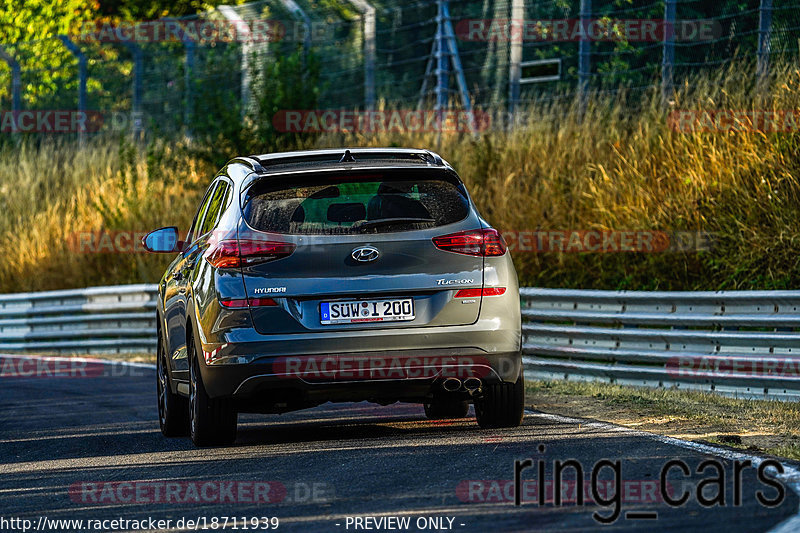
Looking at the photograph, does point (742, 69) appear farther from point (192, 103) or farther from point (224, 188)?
point (192, 103)

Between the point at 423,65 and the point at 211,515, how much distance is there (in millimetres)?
16179

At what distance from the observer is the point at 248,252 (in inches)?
354

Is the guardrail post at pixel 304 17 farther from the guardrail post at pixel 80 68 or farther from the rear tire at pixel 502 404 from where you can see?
the rear tire at pixel 502 404

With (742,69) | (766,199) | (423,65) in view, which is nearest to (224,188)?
(766,199)

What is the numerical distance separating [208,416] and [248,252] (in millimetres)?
1126

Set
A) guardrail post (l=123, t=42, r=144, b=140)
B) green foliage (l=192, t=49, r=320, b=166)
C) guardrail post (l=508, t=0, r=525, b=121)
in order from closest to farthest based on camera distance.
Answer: guardrail post (l=508, t=0, r=525, b=121)
green foliage (l=192, t=49, r=320, b=166)
guardrail post (l=123, t=42, r=144, b=140)

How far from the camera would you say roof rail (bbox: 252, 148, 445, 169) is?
973 centimetres

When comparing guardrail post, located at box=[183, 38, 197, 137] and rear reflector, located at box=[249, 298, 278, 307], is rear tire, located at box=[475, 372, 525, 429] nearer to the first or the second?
Answer: rear reflector, located at box=[249, 298, 278, 307]

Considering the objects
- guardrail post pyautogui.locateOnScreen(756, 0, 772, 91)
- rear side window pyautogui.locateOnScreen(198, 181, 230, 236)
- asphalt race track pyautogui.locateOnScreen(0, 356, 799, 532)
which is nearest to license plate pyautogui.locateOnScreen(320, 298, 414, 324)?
asphalt race track pyautogui.locateOnScreen(0, 356, 799, 532)

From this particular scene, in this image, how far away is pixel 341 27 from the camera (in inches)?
958

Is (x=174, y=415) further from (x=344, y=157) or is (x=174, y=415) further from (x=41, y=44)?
(x=41, y=44)

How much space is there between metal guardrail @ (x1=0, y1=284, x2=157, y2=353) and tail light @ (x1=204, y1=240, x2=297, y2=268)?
486 inches

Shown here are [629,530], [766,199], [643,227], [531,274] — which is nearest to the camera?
[629,530]

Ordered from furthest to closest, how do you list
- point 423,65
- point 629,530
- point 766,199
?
point 423,65, point 766,199, point 629,530
